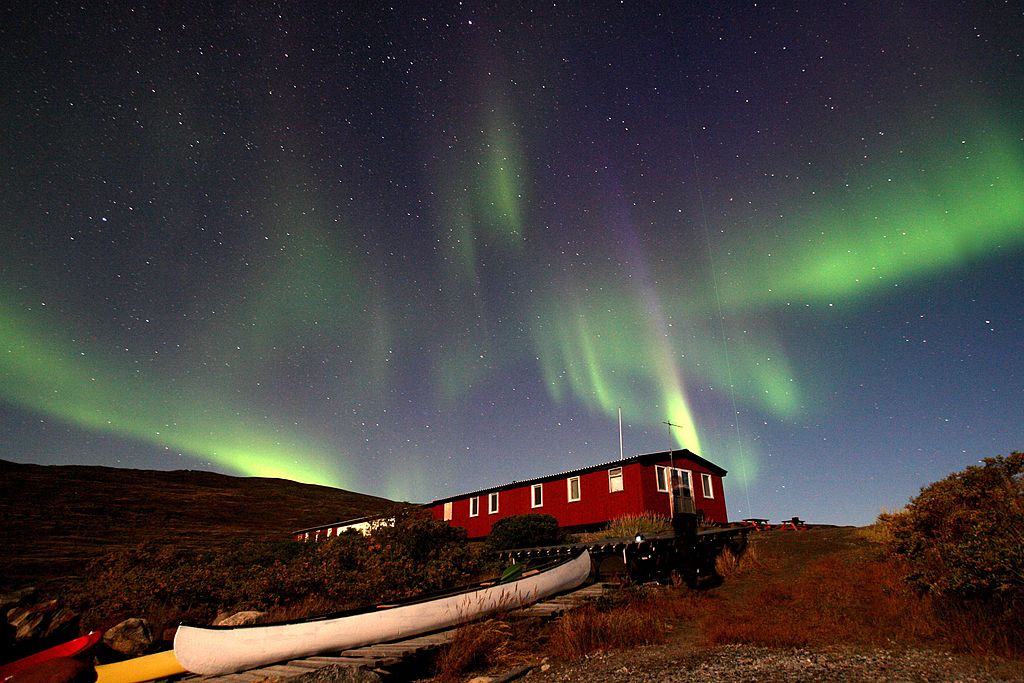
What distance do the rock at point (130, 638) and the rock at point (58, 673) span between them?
4430 millimetres

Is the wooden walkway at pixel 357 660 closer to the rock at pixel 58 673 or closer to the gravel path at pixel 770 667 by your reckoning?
the rock at pixel 58 673

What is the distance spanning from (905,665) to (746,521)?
35332 millimetres

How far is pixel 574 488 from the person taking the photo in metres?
37.0

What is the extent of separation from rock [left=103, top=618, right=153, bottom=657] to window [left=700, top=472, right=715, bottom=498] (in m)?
32.4

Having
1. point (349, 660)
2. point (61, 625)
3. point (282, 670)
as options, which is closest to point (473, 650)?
point (349, 660)

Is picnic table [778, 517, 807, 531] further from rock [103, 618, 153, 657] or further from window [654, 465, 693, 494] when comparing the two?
rock [103, 618, 153, 657]

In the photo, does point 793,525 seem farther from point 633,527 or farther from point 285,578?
point 285,578

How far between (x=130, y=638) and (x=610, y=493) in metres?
25.3

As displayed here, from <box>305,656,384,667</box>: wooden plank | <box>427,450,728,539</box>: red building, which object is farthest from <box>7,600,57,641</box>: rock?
<box>427,450,728,539</box>: red building

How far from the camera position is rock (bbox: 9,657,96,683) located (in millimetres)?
11299

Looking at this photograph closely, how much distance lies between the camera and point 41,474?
71.5 metres

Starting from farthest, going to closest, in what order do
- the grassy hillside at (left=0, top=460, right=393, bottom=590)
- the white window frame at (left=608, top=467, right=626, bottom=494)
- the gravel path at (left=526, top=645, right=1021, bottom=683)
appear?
the grassy hillside at (left=0, top=460, right=393, bottom=590) → the white window frame at (left=608, top=467, right=626, bottom=494) → the gravel path at (left=526, top=645, right=1021, bottom=683)

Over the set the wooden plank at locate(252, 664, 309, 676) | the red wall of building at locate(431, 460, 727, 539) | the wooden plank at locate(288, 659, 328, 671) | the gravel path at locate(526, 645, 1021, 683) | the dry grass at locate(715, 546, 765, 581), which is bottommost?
the wooden plank at locate(252, 664, 309, 676)

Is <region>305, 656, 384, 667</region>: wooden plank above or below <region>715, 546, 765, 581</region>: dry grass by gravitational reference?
below
